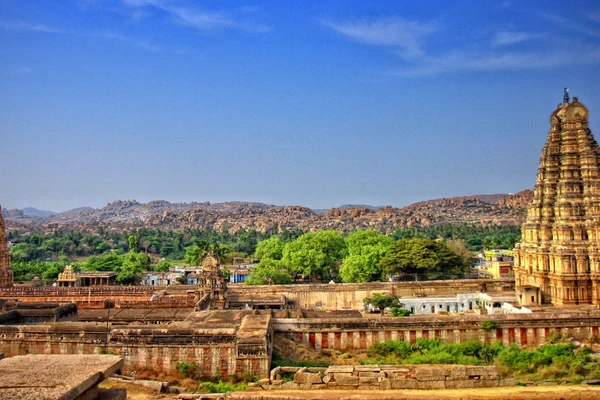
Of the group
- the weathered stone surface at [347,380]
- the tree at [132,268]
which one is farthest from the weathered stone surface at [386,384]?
the tree at [132,268]

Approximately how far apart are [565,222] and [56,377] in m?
34.0

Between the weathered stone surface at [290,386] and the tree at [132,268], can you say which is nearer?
the weathered stone surface at [290,386]

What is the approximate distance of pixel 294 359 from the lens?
25.4 m

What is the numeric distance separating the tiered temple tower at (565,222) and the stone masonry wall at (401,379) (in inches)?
797

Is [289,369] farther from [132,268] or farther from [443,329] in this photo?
[132,268]

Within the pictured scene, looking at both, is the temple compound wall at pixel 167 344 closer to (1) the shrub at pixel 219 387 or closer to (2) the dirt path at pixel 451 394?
(1) the shrub at pixel 219 387

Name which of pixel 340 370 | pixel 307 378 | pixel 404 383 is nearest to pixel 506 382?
pixel 404 383

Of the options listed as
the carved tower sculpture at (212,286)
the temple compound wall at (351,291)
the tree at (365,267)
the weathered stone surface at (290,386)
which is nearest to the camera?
the weathered stone surface at (290,386)

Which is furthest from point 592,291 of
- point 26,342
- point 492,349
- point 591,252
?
point 26,342

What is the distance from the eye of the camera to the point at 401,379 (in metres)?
16.7

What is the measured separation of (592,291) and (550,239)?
3980mm

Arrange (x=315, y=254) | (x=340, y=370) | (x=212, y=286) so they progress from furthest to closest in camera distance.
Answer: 1. (x=315, y=254)
2. (x=212, y=286)
3. (x=340, y=370)

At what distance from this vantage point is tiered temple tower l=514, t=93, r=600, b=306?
34.8m

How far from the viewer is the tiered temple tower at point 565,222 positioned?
34.8 m
